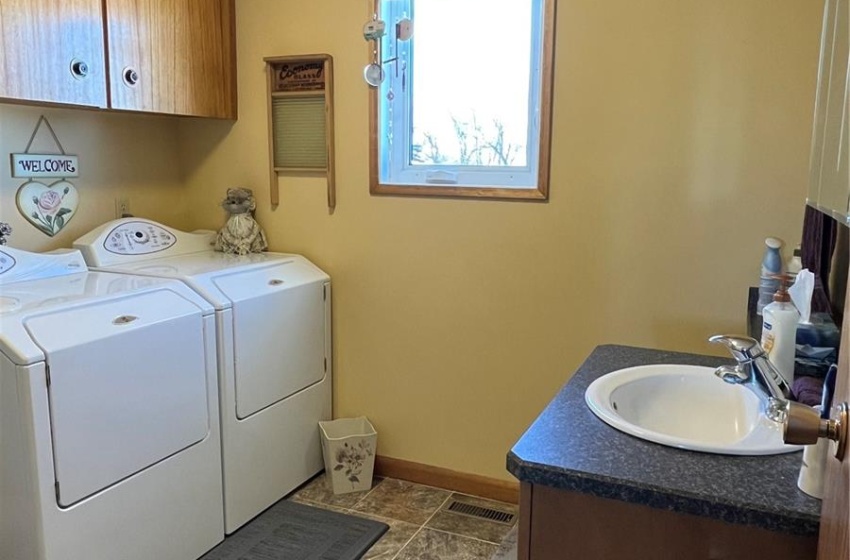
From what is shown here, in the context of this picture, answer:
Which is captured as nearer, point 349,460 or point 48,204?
point 48,204

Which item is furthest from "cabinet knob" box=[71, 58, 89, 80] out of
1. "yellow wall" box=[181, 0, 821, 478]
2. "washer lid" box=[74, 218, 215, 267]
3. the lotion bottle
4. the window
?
the lotion bottle

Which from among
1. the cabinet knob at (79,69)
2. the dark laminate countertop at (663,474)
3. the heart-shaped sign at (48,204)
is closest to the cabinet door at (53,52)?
the cabinet knob at (79,69)

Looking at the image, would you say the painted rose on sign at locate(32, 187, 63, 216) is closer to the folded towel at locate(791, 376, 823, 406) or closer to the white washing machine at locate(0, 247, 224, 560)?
the white washing machine at locate(0, 247, 224, 560)

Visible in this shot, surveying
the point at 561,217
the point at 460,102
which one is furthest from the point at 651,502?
the point at 460,102

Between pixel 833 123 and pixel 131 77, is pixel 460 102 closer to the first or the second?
pixel 131 77

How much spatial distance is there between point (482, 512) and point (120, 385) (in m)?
1.39

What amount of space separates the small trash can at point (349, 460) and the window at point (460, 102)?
3.23 feet

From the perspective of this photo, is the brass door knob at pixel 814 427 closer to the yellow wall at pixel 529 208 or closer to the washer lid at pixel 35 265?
the yellow wall at pixel 529 208

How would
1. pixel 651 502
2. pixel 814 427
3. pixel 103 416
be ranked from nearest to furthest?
pixel 814 427
pixel 651 502
pixel 103 416

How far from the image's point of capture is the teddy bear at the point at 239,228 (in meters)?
2.81

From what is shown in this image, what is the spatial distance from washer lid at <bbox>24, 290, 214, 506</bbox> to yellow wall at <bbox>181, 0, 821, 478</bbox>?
795 mm

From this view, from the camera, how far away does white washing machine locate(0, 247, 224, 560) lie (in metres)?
1.72

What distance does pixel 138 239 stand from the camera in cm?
263

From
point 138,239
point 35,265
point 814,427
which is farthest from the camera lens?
point 138,239
